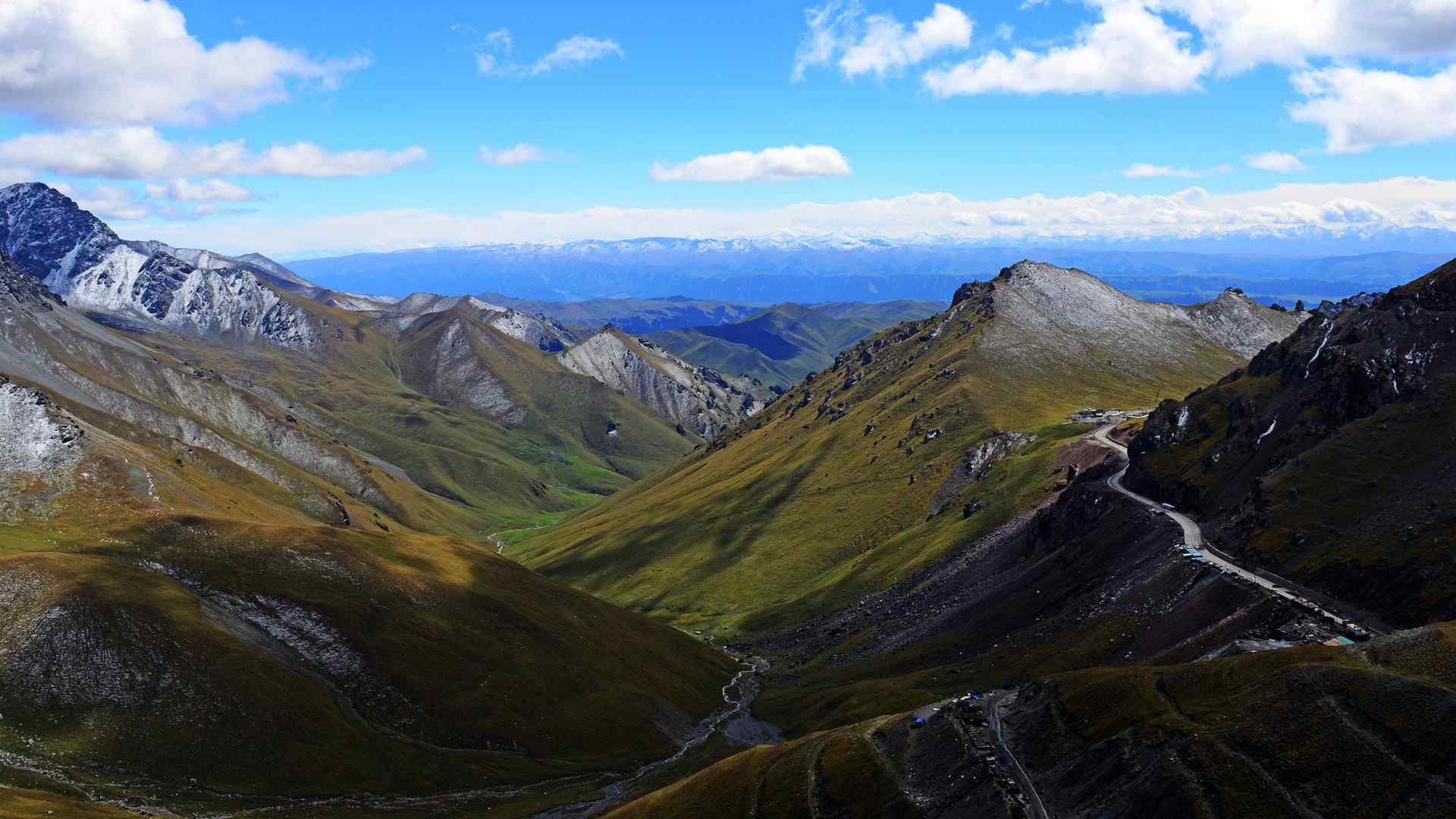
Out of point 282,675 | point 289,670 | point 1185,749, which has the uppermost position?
point 1185,749

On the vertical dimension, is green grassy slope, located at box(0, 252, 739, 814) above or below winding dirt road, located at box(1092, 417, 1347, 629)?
below

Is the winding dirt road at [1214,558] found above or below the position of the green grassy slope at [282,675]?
above

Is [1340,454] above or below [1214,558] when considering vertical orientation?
above

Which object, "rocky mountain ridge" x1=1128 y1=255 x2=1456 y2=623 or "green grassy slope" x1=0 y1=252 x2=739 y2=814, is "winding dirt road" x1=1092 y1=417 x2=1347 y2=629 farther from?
"green grassy slope" x1=0 y1=252 x2=739 y2=814

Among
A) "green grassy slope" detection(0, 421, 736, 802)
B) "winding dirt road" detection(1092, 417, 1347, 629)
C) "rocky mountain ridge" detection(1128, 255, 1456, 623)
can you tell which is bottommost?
"green grassy slope" detection(0, 421, 736, 802)

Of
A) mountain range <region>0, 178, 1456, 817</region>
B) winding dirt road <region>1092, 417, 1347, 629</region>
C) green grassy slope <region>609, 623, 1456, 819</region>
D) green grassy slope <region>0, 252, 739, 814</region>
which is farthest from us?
green grassy slope <region>0, 252, 739, 814</region>

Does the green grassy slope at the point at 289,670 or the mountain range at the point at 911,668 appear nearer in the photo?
the mountain range at the point at 911,668

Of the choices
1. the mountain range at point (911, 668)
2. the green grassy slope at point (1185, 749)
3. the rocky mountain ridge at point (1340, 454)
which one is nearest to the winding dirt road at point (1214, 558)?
the mountain range at point (911, 668)

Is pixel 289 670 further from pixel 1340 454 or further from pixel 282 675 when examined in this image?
pixel 1340 454

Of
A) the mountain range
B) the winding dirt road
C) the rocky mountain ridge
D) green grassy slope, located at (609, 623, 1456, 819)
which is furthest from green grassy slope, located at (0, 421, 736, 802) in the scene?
the rocky mountain ridge

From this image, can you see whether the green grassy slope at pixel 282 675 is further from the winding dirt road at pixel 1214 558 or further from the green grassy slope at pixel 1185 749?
the winding dirt road at pixel 1214 558

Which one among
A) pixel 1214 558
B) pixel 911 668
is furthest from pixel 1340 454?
pixel 911 668

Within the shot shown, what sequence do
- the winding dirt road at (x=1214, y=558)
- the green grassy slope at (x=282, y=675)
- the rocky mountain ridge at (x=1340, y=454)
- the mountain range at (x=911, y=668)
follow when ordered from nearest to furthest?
1. the mountain range at (x=911, y=668)
2. the winding dirt road at (x=1214, y=558)
3. the rocky mountain ridge at (x=1340, y=454)
4. the green grassy slope at (x=282, y=675)
